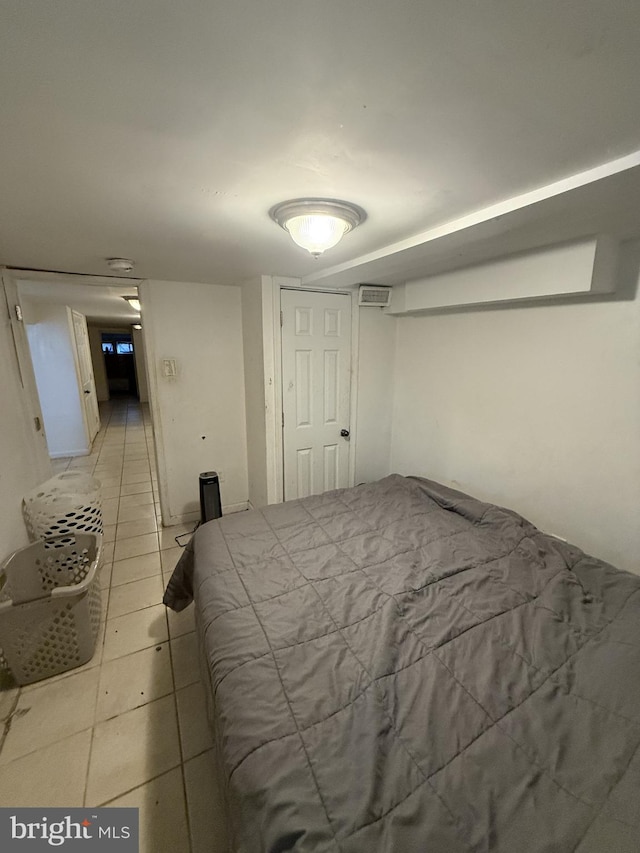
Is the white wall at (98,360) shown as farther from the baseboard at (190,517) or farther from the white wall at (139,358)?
the baseboard at (190,517)

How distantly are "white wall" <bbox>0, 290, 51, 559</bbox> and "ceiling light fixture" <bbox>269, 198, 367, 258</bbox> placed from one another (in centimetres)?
200

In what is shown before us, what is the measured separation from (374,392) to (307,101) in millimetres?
2465

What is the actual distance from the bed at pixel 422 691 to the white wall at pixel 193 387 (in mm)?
1503

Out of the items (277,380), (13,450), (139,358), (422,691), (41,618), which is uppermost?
(139,358)

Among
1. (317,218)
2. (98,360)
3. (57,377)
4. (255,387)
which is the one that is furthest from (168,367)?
(98,360)

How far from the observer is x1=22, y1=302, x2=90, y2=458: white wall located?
14.9 ft

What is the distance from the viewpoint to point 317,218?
125cm

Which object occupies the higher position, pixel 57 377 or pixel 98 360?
pixel 98 360

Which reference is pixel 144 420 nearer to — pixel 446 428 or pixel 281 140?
pixel 446 428

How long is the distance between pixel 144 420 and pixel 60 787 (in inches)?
263

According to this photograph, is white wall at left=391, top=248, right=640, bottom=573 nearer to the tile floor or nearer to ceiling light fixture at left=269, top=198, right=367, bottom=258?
ceiling light fixture at left=269, top=198, right=367, bottom=258

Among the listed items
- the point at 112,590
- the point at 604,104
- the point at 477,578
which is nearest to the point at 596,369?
the point at 477,578

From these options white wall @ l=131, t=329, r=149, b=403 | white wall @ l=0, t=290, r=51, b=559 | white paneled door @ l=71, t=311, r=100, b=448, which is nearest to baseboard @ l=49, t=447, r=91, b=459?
white paneled door @ l=71, t=311, r=100, b=448

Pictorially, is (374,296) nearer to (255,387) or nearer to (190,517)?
(255,387)
